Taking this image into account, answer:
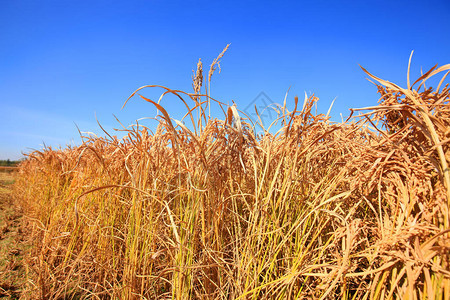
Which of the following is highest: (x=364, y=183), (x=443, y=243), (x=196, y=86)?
(x=196, y=86)

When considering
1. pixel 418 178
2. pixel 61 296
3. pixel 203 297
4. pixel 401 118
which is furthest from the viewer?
pixel 61 296

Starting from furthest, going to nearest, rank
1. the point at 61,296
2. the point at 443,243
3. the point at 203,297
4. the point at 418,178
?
the point at 61,296, the point at 203,297, the point at 418,178, the point at 443,243

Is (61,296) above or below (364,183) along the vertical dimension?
below

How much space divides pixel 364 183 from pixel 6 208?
20.6 ft

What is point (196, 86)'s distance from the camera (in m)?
1.08

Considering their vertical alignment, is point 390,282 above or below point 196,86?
below

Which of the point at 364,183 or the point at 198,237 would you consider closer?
the point at 364,183

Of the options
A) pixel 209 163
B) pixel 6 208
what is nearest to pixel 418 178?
pixel 209 163

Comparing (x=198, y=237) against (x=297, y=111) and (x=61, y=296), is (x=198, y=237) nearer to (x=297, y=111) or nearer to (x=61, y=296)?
(x=297, y=111)

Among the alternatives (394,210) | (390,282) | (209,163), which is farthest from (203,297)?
(394,210)

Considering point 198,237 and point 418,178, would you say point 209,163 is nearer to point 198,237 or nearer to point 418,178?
point 198,237

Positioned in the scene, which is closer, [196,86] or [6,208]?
[196,86]

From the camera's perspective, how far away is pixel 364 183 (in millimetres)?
897

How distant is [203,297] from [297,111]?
2.95 feet
